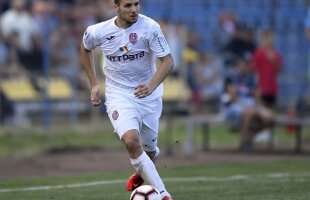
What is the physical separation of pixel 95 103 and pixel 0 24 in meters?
11.0

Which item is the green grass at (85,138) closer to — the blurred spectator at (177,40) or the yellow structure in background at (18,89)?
the yellow structure in background at (18,89)

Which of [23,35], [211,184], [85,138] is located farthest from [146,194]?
[23,35]

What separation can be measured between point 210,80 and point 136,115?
12.4 meters

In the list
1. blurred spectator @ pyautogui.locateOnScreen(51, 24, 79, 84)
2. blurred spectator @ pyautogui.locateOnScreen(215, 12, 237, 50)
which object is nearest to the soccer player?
blurred spectator @ pyautogui.locateOnScreen(51, 24, 79, 84)

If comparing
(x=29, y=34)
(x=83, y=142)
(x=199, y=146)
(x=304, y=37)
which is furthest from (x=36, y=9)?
(x=304, y=37)

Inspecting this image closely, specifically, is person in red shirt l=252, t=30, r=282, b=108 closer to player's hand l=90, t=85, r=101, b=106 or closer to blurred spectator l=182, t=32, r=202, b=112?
blurred spectator l=182, t=32, r=202, b=112

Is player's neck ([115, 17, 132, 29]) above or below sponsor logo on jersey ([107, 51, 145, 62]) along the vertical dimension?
above

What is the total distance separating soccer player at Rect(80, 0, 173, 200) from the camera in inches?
397

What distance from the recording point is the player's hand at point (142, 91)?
32.7 feet

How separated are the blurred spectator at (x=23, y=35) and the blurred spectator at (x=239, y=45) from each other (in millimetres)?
4503

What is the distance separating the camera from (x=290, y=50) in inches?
931

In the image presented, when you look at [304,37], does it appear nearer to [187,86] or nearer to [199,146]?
[187,86]

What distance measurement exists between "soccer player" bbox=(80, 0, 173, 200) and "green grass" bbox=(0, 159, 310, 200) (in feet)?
3.51

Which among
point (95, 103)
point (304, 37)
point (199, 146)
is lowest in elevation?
point (199, 146)
